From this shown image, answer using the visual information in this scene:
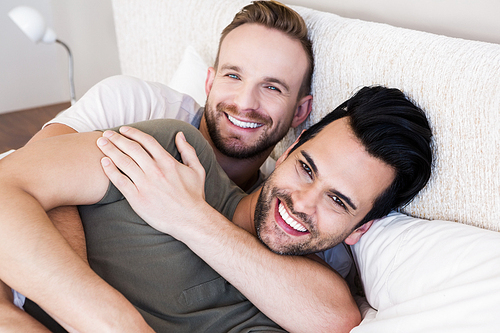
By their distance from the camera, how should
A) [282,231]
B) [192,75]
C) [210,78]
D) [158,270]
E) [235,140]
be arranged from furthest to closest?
[192,75]
[210,78]
[235,140]
[282,231]
[158,270]

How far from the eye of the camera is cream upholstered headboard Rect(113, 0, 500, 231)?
0.91 metres

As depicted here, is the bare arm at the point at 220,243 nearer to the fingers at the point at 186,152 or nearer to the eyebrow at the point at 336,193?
the fingers at the point at 186,152

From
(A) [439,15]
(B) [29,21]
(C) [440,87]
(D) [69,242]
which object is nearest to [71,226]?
(D) [69,242]

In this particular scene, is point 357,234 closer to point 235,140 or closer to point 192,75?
point 235,140

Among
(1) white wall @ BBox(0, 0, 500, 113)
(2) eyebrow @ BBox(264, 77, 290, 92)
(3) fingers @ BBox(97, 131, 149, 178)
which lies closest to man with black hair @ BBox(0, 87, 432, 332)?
(3) fingers @ BBox(97, 131, 149, 178)

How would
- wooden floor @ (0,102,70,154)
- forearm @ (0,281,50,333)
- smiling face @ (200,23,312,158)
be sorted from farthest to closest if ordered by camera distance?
wooden floor @ (0,102,70,154)
smiling face @ (200,23,312,158)
forearm @ (0,281,50,333)

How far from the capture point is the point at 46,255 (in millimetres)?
771

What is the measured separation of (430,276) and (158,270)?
62 cm

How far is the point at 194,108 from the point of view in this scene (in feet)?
5.21

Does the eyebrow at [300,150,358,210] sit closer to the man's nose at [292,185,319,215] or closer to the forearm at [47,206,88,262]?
the man's nose at [292,185,319,215]

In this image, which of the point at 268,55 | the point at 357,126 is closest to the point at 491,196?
the point at 357,126

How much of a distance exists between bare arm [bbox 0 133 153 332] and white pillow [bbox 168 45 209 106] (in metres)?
1.00

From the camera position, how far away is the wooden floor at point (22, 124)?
9.31 ft

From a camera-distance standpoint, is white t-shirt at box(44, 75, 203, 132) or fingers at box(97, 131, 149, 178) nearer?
fingers at box(97, 131, 149, 178)
